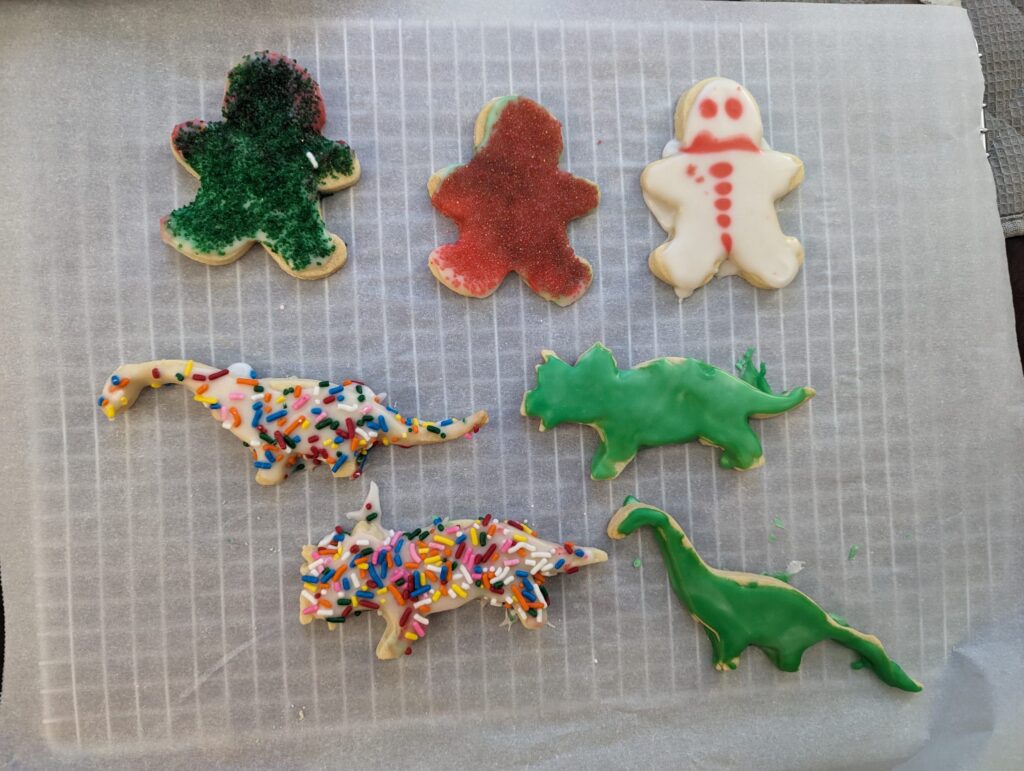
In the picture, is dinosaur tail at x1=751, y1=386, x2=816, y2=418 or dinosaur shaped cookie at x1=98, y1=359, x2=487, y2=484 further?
dinosaur tail at x1=751, y1=386, x2=816, y2=418

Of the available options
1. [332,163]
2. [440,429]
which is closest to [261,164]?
[332,163]

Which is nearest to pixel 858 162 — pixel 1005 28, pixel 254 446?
pixel 1005 28

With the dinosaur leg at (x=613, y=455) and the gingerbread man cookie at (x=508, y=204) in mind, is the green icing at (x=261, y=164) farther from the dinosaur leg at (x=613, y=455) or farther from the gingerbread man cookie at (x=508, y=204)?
the dinosaur leg at (x=613, y=455)

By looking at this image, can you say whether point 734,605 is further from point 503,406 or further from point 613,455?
point 503,406

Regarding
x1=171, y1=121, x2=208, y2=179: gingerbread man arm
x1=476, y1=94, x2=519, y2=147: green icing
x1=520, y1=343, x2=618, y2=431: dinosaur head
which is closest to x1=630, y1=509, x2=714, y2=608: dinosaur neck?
x1=520, y1=343, x2=618, y2=431: dinosaur head

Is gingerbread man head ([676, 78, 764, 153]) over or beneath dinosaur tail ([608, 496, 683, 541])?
over

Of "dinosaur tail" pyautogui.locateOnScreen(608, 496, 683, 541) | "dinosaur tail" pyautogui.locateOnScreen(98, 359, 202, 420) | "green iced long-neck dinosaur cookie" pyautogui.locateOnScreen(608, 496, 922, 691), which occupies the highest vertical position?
"dinosaur tail" pyautogui.locateOnScreen(98, 359, 202, 420)

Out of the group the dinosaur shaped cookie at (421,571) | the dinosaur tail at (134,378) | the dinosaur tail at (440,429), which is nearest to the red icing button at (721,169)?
the dinosaur tail at (440,429)

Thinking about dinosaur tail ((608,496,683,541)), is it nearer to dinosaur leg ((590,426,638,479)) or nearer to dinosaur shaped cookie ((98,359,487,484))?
dinosaur leg ((590,426,638,479))
